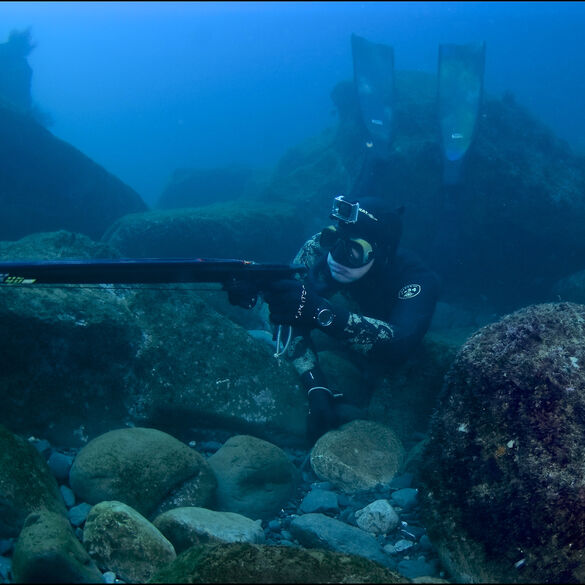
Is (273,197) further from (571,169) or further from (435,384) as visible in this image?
(435,384)

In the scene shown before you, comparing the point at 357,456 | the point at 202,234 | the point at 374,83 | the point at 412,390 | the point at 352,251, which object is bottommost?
the point at 357,456

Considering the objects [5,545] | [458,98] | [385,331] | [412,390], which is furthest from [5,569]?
[458,98]

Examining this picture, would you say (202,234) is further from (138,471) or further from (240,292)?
(138,471)

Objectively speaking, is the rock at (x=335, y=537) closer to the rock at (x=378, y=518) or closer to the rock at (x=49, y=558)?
the rock at (x=378, y=518)

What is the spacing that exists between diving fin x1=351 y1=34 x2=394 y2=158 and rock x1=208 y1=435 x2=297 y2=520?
31.4ft

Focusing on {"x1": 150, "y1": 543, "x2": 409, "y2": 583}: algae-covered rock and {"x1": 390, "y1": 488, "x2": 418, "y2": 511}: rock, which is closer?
{"x1": 150, "y1": 543, "x2": 409, "y2": 583}: algae-covered rock

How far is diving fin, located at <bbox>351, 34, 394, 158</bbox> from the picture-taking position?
11500mm

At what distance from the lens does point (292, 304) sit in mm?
4105

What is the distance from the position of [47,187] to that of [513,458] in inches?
472

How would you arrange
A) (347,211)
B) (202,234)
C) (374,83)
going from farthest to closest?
1. (374,83)
2. (202,234)
3. (347,211)

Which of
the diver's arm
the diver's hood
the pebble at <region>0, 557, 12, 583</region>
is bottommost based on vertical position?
the pebble at <region>0, 557, 12, 583</region>

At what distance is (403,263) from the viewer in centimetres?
548

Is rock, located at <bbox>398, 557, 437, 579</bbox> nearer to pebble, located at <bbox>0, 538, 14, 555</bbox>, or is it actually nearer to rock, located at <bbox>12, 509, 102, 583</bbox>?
rock, located at <bbox>12, 509, 102, 583</bbox>

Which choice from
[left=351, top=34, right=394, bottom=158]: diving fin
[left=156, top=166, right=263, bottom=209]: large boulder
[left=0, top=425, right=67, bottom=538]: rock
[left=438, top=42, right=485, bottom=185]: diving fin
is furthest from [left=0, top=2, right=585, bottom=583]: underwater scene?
[left=156, top=166, right=263, bottom=209]: large boulder
